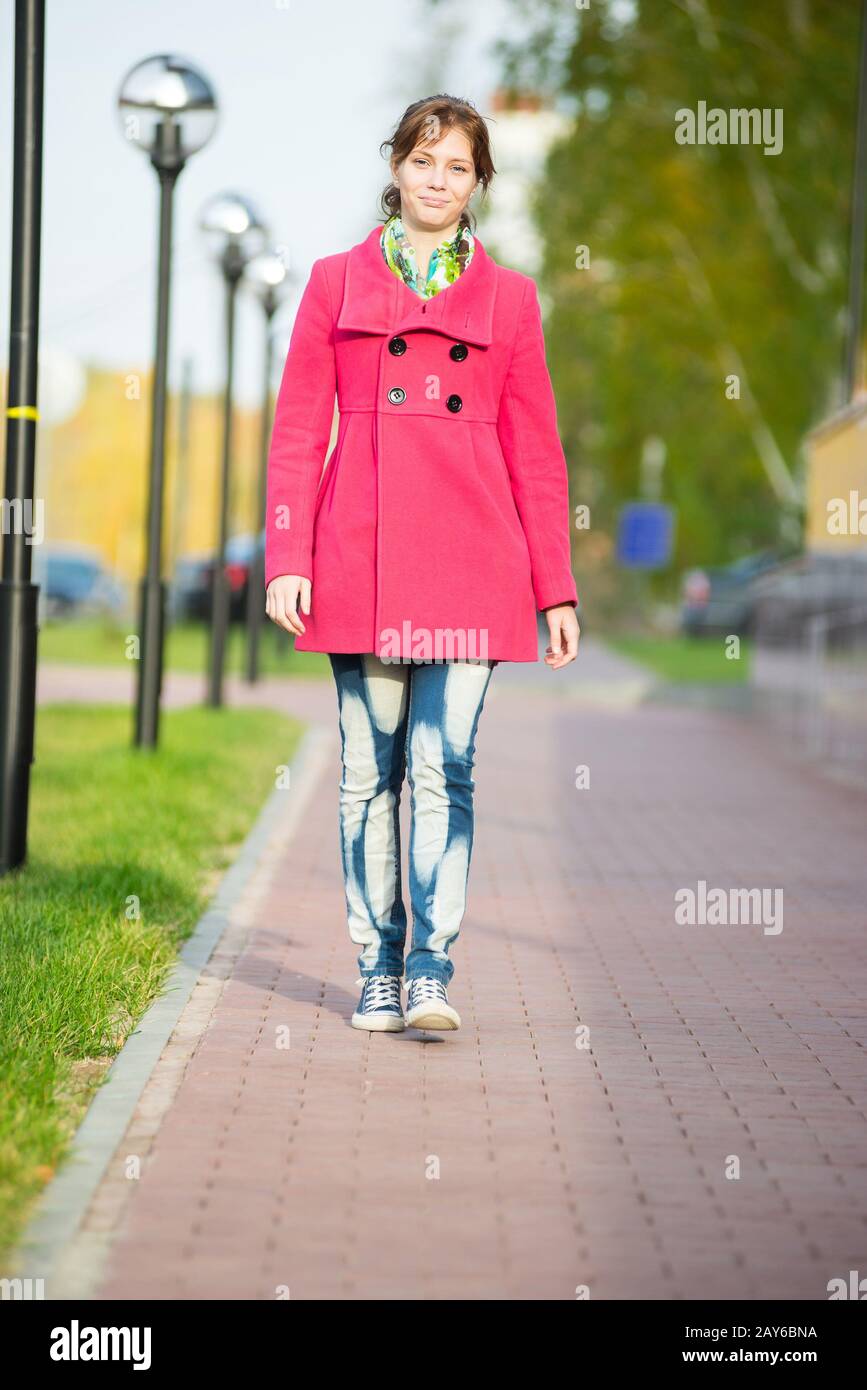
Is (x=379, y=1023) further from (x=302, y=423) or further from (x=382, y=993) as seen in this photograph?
(x=302, y=423)

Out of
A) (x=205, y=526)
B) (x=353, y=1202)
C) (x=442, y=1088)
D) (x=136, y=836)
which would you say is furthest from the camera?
(x=205, y=526)

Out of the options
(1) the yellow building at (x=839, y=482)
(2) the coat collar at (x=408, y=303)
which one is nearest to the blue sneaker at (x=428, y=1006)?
(2) the coat collar at (x=408, y=303)

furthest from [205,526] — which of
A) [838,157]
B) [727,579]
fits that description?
[838,157]

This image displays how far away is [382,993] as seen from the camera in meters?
5.14

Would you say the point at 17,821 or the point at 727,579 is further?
the point at 727,579

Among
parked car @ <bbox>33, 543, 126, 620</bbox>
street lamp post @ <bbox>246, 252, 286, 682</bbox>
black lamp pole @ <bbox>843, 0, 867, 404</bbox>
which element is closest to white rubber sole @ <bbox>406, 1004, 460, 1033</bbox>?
street lamp post @ <bbox>246, 252, 286, 682</bbox>

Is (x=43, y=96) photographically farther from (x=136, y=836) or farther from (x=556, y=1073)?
(x=556, y=1073)

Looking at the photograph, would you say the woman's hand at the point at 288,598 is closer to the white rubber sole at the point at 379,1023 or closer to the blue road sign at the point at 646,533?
the white rubber sole at the point at 379,1023

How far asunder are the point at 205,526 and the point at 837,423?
253 ft

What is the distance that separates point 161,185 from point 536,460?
645cm

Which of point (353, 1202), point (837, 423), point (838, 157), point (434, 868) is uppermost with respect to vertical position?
point (838, 157)

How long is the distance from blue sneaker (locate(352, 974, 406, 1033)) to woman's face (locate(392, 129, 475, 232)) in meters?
1.85

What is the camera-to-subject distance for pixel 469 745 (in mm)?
5004

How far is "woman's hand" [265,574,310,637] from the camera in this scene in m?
4.85
